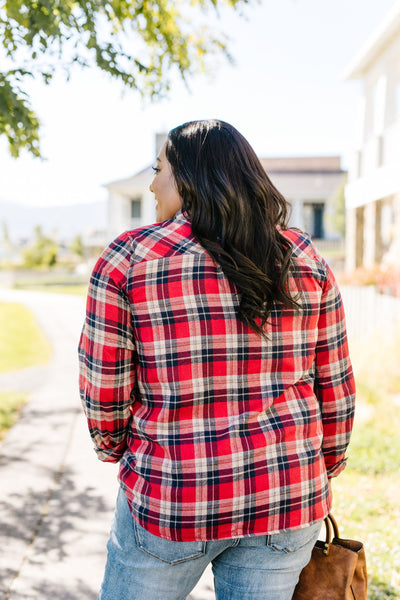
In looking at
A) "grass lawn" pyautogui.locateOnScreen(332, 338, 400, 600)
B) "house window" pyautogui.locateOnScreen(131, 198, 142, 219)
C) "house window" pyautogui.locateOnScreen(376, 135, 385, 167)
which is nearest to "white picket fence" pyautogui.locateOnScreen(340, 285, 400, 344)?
"grass lawn" pyautogui.locateOnScreen(332, 338, 400, 600)

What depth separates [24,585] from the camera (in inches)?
114

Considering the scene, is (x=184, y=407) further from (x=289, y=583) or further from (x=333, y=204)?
(x=333, y=204)

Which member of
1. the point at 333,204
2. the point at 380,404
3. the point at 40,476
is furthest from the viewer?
the point at 333,204

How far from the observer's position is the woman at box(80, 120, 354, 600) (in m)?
1.38

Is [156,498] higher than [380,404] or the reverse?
higher

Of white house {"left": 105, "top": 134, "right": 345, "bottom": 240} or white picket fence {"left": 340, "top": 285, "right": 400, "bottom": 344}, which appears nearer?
white picket fence {"left": 340, "top": 285, "right": 400, "bottom": 344}

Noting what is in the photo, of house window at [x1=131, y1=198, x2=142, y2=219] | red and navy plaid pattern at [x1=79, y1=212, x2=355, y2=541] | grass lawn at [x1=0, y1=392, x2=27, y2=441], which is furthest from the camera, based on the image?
house window at [x1=131, y1=198, x2=142, y2=219]

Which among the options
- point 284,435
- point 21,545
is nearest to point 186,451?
point 284,435

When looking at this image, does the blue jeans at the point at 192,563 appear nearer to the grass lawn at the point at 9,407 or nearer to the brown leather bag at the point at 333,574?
the brown leather bag at the point at 333,574

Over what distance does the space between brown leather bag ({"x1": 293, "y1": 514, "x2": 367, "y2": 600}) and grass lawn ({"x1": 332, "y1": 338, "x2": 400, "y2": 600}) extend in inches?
53.3

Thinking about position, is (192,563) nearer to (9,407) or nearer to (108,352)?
(108,352)

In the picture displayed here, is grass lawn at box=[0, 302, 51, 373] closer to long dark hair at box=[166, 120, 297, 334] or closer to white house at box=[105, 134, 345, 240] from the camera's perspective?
long dark hair at box=[166, 120, 297, 334]

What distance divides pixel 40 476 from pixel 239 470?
3.40m

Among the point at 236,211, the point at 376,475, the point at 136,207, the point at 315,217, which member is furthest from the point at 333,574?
the point at 315,217
